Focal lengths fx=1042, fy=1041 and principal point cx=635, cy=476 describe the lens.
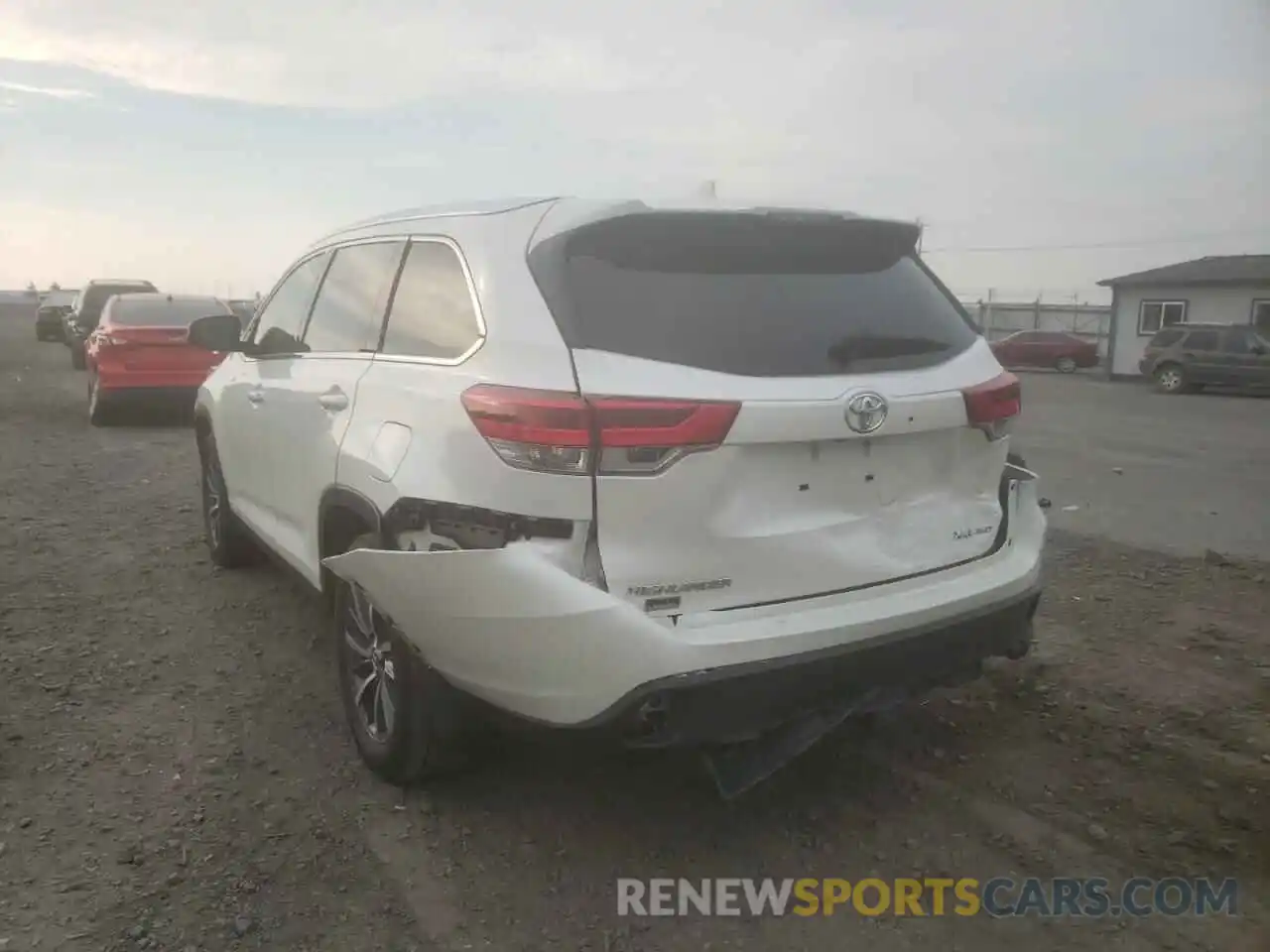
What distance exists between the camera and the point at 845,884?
114 inches

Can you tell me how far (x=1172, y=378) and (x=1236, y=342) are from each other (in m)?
1.58

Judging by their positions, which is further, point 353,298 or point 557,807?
point 353,298

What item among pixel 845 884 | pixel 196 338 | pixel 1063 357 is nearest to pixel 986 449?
pixel 845 884

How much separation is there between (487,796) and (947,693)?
1916 mm

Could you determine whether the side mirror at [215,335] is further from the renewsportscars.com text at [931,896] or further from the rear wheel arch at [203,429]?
the renewsportscars.com text at [931,896]

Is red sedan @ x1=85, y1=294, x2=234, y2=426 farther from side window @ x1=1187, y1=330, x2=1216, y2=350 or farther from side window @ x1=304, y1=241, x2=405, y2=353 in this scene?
side window @ x1=1187, y1=330, x2=1216, y2=350

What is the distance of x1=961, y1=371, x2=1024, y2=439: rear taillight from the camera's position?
305 centimetres

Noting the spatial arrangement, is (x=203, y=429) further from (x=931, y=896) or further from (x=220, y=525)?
(x=931, y=896)

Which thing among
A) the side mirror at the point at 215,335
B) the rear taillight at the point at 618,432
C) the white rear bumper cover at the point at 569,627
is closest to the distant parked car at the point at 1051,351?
the side mirror at the point at 215,335

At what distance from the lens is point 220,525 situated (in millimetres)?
5816

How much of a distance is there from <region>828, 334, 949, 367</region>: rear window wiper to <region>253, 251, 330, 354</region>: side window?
7.74ft

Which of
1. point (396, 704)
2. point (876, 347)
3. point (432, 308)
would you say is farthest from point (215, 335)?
point (876, 347)

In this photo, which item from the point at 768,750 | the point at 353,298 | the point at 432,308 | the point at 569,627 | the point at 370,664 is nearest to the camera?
the point at 569,627

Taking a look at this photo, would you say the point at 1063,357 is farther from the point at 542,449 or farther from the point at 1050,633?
the point at 542,449
